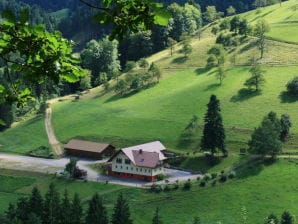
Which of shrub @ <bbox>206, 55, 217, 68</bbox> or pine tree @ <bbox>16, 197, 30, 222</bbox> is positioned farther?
shrub @ <bbox>206, 55, 217, 68</bbox>

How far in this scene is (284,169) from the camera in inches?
3169

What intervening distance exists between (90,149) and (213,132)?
23373 millimetres

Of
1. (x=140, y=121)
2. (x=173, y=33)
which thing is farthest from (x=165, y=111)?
(x=173, y=33)

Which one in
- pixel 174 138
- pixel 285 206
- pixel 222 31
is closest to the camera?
pixel 285 206

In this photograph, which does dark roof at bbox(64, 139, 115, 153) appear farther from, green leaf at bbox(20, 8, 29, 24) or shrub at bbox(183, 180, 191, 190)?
green leaf at bbox(20, 8, 29, 24)

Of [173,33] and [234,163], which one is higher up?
[173,33]

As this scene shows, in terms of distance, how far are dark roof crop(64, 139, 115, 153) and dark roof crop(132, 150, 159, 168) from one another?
9255 mm

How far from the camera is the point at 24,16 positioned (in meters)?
6.47

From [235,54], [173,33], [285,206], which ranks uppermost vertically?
[173,33]

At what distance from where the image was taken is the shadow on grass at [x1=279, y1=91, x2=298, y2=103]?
104062mm

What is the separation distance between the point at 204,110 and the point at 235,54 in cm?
2861

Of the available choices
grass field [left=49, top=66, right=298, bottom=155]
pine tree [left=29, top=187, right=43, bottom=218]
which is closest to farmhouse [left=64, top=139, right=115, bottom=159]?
grass field [left=49, top=66, right=298, bottom=155]

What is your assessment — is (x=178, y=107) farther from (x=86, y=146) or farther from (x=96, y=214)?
(x=96, y=214)

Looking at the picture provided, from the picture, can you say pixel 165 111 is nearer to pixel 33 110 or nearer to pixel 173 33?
pixel 33 110
